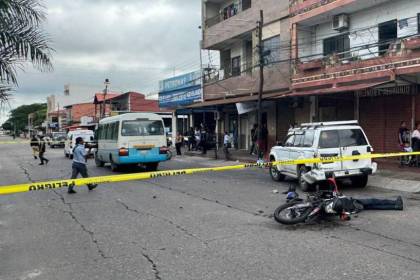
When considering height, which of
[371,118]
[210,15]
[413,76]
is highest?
[210,15]

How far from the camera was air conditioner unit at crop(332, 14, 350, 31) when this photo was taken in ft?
67.0

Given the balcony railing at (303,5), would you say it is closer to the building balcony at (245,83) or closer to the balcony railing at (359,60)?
the balcony railing at (359,60)

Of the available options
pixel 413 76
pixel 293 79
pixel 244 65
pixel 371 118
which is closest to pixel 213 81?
pixel 244 65

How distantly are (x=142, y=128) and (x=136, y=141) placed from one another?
664 mm

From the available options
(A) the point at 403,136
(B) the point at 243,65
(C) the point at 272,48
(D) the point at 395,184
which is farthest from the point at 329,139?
(B) the point at 243,65

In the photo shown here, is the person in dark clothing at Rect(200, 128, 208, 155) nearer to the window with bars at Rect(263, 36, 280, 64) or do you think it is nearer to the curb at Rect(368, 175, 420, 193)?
the window with bars at Rect(263, 36, 280, 64)

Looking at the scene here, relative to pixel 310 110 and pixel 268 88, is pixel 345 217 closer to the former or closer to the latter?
pixel 310 110

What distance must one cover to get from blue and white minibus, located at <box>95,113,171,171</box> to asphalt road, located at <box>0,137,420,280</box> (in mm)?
6956

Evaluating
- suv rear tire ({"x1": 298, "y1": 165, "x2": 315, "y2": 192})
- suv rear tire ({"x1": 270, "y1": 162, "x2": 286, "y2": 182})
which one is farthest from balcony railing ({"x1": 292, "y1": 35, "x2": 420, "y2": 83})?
suv rear tire ({"x1": 298, "y1": 165, "x2": 315, "y2": 192})

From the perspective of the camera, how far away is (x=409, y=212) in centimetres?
910

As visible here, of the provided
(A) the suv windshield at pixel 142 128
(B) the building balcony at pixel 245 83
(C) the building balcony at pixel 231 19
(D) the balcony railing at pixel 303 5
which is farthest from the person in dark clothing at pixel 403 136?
(C) the building balcony at pixel 231 19

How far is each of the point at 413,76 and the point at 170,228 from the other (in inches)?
503

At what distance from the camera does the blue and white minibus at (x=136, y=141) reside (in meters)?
18.5

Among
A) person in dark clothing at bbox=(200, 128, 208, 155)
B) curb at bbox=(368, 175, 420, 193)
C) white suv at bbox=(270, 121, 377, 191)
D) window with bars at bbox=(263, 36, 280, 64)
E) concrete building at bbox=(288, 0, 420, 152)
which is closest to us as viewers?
white suv at bbox=(270, 121, 377, 191)
